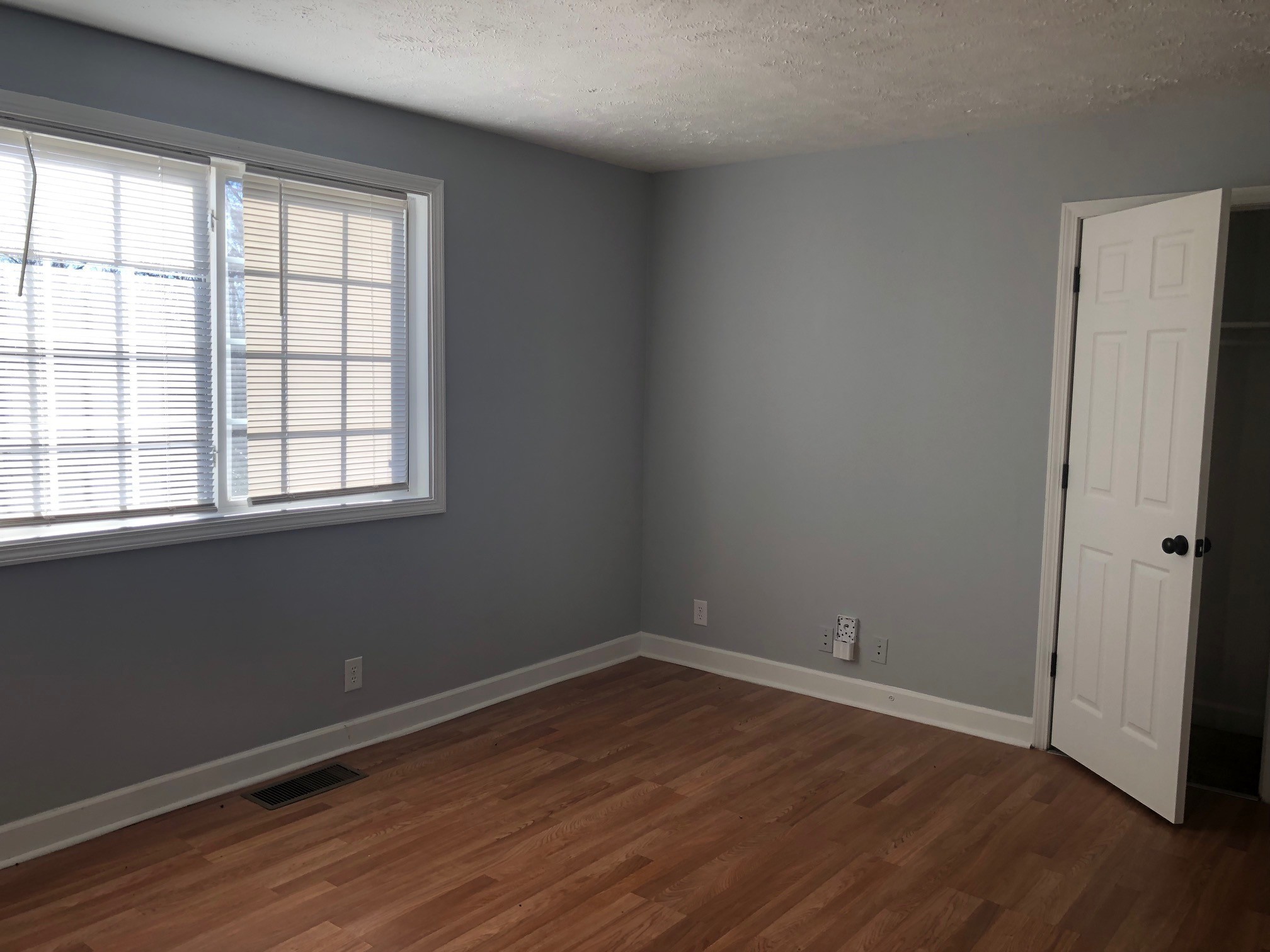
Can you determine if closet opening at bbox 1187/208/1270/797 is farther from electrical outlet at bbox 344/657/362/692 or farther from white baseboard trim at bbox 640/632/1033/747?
electrical outlet at bbox 344/657/362/692

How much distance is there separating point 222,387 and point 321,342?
44 centimetres

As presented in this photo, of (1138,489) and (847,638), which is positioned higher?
(1138,489)

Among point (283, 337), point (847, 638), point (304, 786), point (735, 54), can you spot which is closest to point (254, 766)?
point (304, 786)

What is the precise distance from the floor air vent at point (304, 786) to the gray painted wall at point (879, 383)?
6.68 ft

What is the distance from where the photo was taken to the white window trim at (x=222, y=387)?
2.84 meters

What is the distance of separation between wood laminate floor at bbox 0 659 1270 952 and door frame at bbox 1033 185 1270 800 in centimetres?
28

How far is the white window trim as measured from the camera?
2836 millimetres

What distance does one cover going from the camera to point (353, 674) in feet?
12.3

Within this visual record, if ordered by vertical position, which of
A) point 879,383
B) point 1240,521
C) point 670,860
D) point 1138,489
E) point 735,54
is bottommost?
point 670,860

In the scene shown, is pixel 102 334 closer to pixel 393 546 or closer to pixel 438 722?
pixel 393 546

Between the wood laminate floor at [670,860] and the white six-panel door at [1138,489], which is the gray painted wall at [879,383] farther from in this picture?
the wood laminate floor at [670,860]

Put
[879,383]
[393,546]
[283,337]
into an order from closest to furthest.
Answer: [283,337], [393,546], [879,383]

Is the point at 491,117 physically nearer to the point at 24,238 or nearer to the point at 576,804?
the point at 24,238

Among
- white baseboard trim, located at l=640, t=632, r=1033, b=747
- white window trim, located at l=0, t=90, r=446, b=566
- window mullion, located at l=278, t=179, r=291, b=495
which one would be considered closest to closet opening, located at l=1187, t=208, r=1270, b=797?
white baseboard trim, located at l=640, t=632, r=1033, b=747
